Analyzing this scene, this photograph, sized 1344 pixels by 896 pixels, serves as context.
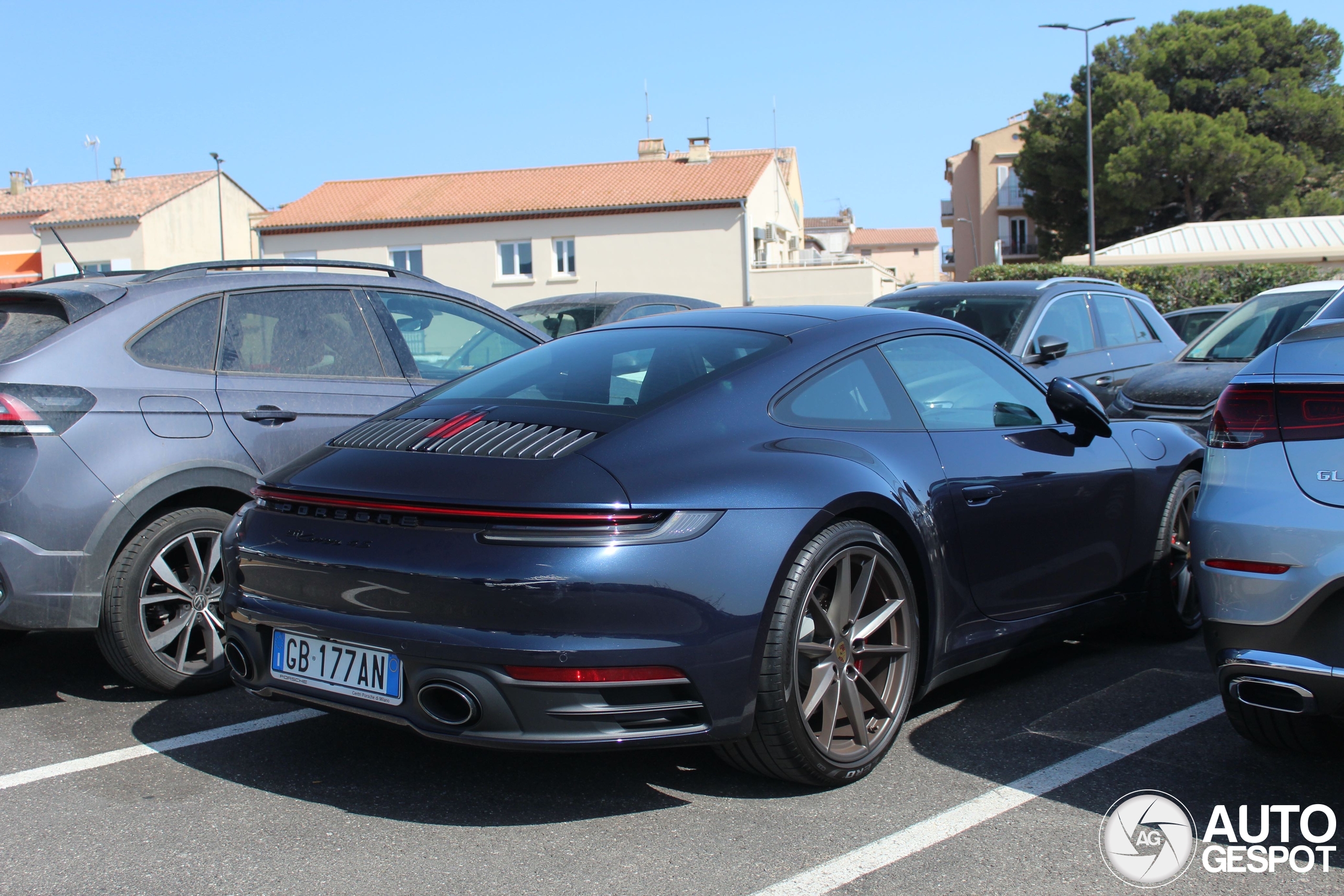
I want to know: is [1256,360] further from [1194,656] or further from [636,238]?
[636,238]

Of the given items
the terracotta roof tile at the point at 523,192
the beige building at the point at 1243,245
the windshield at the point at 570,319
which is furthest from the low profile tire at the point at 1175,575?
the terracotta roof tile at the point at 523,192

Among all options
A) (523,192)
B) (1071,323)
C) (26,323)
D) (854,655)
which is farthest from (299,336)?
(523,192)

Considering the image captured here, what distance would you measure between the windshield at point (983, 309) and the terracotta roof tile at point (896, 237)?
120m

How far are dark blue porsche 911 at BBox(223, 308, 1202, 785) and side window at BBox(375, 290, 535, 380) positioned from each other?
1345mm

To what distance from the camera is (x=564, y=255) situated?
1779 inches

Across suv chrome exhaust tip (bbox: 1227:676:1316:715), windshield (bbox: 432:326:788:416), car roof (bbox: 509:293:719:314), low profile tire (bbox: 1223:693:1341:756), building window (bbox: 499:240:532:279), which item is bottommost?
low profile tire (bbox: 1223:693:1341:756)

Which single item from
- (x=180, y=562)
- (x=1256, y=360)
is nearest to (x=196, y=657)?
(x=180, y=562)

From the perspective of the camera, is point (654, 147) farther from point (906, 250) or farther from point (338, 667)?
point (906, 250)

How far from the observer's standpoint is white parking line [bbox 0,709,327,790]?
3.57 meters

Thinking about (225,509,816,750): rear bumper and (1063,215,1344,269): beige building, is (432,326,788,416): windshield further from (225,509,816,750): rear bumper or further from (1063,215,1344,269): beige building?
(1063,215,1344,269): beige building

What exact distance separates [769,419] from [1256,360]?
137 centimetres

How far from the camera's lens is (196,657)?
4.46m

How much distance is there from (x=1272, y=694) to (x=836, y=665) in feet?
3.65

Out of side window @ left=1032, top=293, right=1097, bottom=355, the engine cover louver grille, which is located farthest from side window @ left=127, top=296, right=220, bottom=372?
side window @ left=1032, top=293, right=1097, bottom=355
